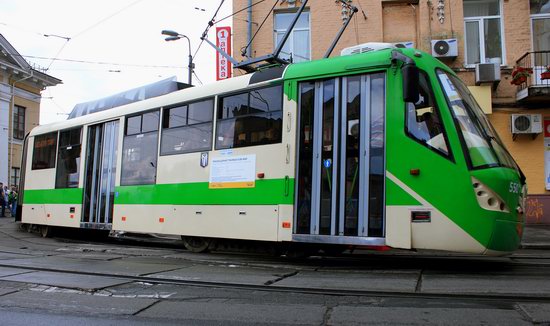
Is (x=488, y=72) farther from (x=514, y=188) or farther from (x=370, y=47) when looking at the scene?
(x=514, y=188)

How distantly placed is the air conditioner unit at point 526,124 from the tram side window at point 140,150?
10.8 metres

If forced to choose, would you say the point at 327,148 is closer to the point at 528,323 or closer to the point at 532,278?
the point at 532,278

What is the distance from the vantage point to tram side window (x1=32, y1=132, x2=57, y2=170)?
12930 mm

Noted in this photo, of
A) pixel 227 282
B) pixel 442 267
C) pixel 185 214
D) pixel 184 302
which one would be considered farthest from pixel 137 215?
pixel 442 267

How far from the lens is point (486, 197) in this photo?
19.4ft

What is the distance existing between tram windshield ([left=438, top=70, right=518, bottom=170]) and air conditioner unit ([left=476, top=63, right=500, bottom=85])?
8.27 meters

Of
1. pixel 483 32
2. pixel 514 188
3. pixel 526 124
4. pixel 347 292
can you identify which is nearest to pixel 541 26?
pixel 483 32

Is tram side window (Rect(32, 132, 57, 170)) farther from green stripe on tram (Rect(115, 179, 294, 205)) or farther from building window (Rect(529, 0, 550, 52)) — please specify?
building window (Rect(529, 0, 550, 52))

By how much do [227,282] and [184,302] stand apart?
1.04 metres

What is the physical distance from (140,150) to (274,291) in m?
5.66

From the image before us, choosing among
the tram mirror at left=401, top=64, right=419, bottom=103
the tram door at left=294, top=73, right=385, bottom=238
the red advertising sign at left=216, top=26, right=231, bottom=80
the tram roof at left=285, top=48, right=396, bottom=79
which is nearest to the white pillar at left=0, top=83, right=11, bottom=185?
the red advertising sign at left=216, top=26, right=231, bottom=80

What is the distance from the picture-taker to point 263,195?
7637mm

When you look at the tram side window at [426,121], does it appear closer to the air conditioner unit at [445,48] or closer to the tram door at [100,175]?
the tram door at [100,175]

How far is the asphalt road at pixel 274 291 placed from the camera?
14.2 ft
